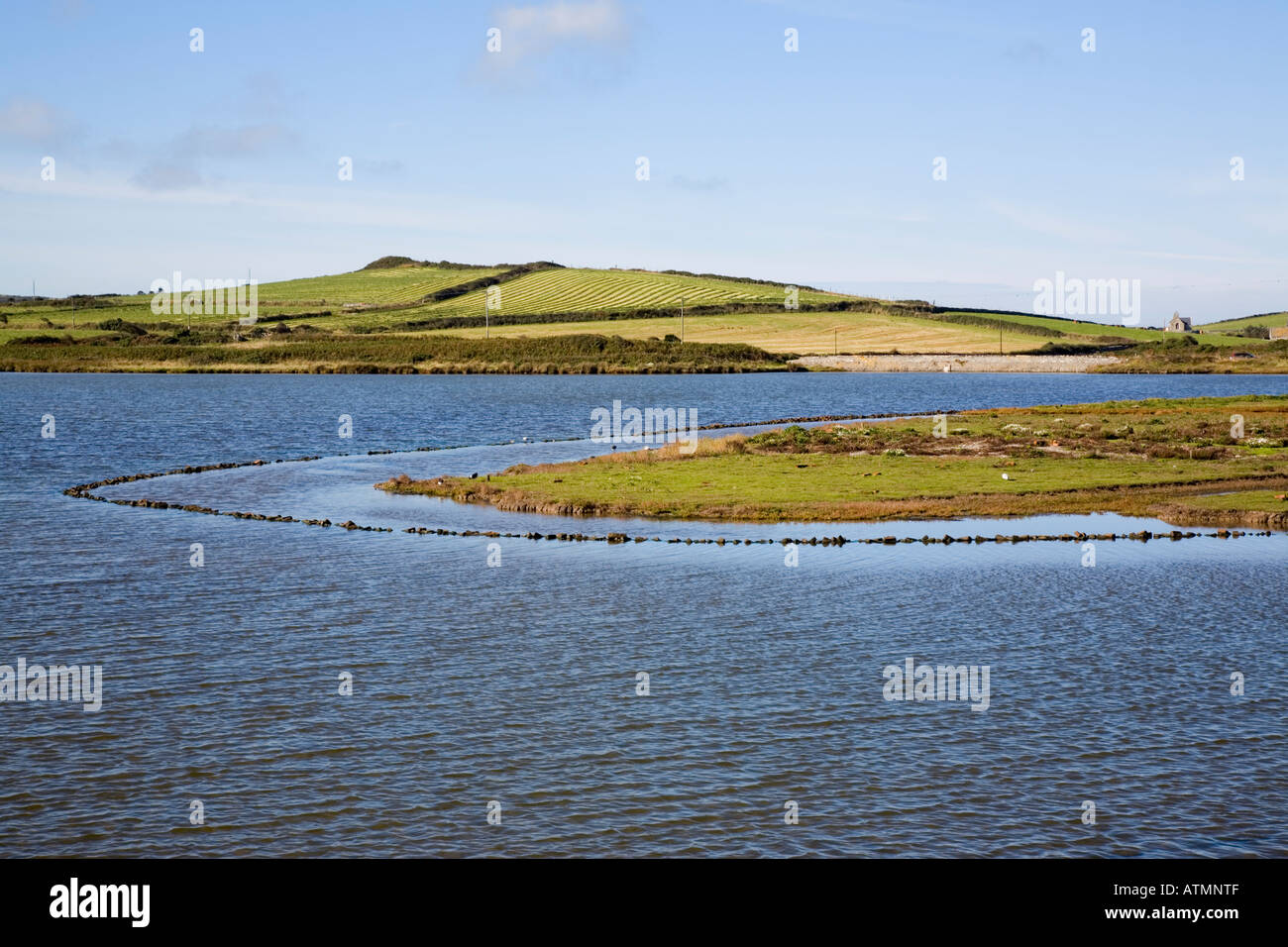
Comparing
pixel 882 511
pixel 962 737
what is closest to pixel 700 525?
pixel 882 511

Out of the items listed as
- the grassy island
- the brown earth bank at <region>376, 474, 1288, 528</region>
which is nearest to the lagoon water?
the brown earth bank at <region>376, 474, 1288, 528</region>

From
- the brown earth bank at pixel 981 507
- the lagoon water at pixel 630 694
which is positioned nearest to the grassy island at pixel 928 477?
the brown earth bank at pixel 981 507

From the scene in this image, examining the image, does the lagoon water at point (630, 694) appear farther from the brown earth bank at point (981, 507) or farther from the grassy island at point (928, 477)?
the grassy island at point (928, 477)

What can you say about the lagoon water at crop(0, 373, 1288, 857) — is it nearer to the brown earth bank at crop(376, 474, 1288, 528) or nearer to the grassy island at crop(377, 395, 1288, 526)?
the brown earth bank at crop(376, 474, 1288, 528)

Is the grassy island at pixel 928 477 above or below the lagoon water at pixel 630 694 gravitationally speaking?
above
